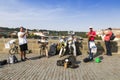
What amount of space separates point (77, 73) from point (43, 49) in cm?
569

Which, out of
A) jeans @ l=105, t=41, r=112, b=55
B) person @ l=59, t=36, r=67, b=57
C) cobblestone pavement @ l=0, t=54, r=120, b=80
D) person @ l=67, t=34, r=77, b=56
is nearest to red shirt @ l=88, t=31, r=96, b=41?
person @ l=67, t=34, r=77, b=56

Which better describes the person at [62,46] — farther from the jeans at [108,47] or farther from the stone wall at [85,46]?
the jeans at [108,47]

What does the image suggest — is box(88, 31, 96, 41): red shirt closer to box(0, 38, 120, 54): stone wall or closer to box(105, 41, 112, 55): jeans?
box(105, 41, 112, 55): jeans

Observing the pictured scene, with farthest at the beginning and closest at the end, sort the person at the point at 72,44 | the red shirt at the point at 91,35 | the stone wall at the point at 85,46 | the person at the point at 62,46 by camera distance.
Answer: the stone wall at the point at 85,46
the person at the point at 72,44
the person at the point at 62,46
the red shirt at the point at 91,35

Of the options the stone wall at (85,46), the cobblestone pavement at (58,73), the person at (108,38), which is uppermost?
the person at (108,38)

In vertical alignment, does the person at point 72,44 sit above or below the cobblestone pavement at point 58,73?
above

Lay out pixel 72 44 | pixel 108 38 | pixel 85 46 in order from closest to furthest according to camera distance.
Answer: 1. pixel 108 38
2. pixel 72 44
3. pixel 85 46

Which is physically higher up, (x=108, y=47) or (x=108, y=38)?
(x=108, y=38)

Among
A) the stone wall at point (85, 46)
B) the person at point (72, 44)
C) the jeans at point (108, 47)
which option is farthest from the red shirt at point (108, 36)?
the person at point (72, 44)

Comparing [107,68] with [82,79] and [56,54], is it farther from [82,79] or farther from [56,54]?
[56,54]

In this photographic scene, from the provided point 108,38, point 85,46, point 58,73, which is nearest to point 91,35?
point 108,38

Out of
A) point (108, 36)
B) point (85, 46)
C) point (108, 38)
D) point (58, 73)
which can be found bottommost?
point (58, 73)

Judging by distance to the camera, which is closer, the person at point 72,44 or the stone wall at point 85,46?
the person at point 72,44

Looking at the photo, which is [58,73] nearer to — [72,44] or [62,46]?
[62,46]
